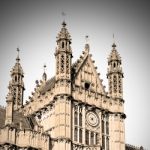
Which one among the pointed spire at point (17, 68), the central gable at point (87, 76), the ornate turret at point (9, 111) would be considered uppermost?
the pointed spire at point (17, 68)

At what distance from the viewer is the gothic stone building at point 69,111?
64750 millimetres

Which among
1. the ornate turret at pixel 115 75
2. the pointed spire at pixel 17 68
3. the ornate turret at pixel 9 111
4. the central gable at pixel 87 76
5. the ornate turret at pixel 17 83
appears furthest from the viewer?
the pointed spire at pixel 17 68

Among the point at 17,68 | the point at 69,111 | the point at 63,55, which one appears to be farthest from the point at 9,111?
the point at 17,68

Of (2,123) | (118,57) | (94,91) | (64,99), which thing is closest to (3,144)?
(2,123)

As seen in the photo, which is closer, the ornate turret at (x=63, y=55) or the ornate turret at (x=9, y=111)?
the ornate turret at (x=9, y=111)

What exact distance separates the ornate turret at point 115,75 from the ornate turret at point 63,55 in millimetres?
6276

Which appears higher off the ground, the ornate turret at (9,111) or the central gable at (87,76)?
the central gable at (87,76)

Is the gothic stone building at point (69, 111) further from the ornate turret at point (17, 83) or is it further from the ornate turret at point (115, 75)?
the ornate turret at point (17, 83)

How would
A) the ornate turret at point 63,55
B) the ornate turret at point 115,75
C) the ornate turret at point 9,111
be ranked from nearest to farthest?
the ornate turret at point 9,111 → the ornate turret at point 63,55 → the ornate turret at point 115,75

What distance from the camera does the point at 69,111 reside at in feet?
222

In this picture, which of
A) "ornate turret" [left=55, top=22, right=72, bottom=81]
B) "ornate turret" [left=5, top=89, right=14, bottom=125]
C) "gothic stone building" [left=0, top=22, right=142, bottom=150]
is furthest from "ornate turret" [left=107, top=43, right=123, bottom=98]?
"ornate turret" [left=5, top=89, right=14, bottom=125]

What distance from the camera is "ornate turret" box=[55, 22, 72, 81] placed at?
6888 cm

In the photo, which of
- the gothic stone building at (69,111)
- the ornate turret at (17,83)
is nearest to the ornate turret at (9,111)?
the gothic stone building at (69,111)

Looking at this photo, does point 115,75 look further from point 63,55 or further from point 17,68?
point 17,68
